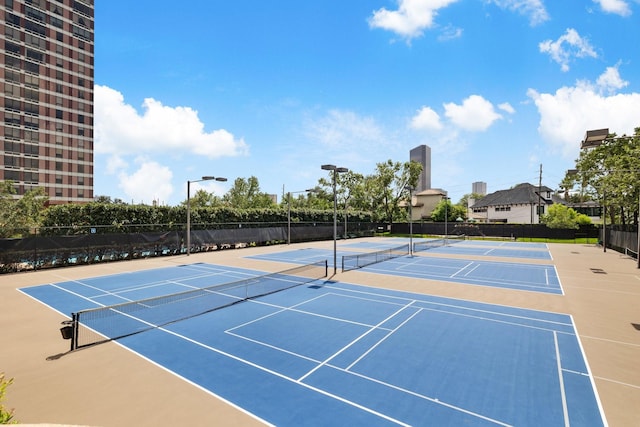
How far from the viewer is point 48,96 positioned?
68.9 m

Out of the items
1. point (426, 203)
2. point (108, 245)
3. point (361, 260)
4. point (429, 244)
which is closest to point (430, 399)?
point (361, 260)

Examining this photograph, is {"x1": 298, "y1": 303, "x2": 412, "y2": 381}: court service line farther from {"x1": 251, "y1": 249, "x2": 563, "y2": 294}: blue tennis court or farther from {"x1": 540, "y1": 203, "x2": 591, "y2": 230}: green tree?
{"x1": 540, "y1": 203, "x2": 591, "y2": 230}: green tree

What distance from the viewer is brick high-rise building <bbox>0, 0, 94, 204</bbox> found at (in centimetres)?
6356

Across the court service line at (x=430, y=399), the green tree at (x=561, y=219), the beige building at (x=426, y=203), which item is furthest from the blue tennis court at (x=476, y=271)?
the beige building at (x=426, y=203)

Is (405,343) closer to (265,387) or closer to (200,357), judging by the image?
(265,387)

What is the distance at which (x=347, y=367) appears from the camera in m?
8.52

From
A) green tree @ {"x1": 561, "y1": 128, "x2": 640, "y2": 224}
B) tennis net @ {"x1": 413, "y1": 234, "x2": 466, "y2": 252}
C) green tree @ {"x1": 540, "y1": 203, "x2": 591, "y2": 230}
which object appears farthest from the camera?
green tree @ {"x1": 540, "y1": 203, "x2": 591, "y2": 230}

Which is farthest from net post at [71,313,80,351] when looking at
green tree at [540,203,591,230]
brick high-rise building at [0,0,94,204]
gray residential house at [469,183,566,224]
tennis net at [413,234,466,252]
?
gray residential house at [469,183,566,224]

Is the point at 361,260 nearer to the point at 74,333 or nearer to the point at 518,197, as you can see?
the point at 74,333

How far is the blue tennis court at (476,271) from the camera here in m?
19.4

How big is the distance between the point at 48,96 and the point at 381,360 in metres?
87.9

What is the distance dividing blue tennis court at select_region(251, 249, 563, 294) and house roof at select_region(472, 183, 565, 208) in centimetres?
5439

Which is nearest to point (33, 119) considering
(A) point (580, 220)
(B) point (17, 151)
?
(B) point (17, 151)

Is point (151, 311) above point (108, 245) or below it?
below
